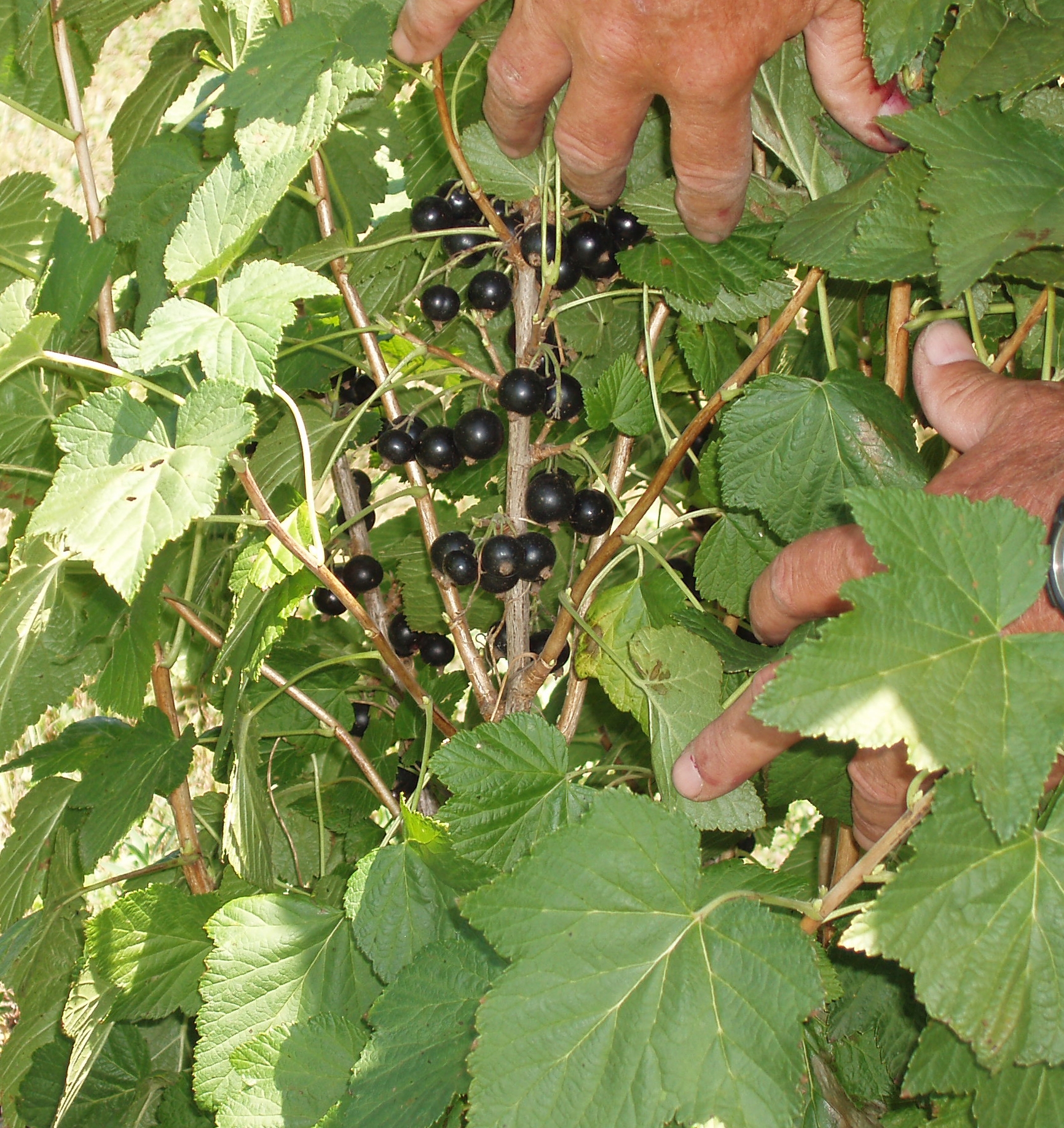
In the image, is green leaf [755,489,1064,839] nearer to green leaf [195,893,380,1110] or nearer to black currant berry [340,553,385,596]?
green leaf [195,893,380,1110]

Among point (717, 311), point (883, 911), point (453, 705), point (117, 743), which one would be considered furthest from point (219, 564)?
point (883, 911)

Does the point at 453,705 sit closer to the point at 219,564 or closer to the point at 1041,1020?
the point at 219,564

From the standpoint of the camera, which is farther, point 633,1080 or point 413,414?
point 413,414

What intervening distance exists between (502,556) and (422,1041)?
513mm

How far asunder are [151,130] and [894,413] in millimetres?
1185


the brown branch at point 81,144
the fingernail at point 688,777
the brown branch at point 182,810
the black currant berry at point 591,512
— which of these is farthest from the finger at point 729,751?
the brown branch at point 81,144

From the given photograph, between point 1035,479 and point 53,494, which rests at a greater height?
point 53,494

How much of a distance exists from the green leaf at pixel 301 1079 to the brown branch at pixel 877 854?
19.9 inches

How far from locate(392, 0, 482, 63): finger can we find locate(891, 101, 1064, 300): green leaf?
489mm

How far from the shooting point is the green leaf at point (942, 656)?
62 centimetres

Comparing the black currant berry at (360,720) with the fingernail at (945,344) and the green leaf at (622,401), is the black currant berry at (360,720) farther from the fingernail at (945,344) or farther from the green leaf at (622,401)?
the fingernail at (945,344)

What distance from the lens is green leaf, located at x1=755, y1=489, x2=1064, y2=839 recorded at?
62 cm

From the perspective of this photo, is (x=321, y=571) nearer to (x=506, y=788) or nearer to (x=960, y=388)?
(x=506, y=788)

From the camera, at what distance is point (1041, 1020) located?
66cm
